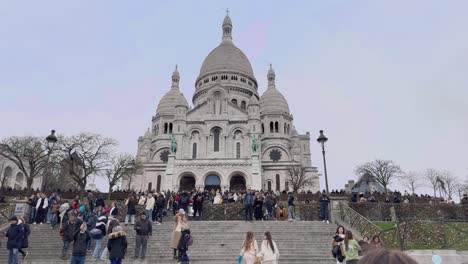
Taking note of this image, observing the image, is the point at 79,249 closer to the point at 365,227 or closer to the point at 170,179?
the point at 365,227

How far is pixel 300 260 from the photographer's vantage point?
1316 centimetres

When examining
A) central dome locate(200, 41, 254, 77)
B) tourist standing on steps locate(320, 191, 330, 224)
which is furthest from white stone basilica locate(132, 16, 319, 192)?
tourist standing on steps locate(320, 191, 330, 224)

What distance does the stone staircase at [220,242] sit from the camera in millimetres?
13328

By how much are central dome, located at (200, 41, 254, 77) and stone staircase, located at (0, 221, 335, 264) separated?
172 ft

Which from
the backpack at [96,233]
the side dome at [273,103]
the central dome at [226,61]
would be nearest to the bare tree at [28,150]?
the backpack at [96,233]

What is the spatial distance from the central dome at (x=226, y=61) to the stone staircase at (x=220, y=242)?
5252cm

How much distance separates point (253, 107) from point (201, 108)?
699 cm

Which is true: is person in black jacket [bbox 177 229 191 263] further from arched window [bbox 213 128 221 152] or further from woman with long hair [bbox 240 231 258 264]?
arched window [bbox 213 128 221 152]

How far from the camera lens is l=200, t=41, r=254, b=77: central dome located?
68875 millimetres

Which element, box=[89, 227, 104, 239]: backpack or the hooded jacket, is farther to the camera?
box=[89, 227, 104, 239]: backpack

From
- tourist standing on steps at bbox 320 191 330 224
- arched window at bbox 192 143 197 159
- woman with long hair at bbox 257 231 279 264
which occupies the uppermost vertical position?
arched window at bbox 192 143 197 159

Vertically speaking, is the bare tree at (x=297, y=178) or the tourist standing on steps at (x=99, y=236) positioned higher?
the bare tree at (x=297, y=178)

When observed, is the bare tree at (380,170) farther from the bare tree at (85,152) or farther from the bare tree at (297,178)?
the bare tree at (85,152)

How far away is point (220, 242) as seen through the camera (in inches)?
602
